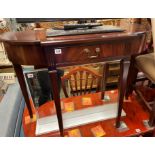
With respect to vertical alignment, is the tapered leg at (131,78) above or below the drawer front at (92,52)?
below

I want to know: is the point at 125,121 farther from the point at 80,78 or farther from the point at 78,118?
Answer: the point at 80,78

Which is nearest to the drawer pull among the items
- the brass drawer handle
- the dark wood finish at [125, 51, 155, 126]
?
the brass drawer handle

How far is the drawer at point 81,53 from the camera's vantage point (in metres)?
0.70

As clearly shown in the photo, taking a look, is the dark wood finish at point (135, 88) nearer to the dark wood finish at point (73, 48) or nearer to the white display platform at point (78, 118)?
the white display platform at point (78, 118)

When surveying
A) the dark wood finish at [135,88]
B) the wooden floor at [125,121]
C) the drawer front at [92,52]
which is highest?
the drawer front at [92,52]

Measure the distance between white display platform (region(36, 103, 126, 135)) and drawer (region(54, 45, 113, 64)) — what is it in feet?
1.77

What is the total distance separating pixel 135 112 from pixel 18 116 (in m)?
0.97

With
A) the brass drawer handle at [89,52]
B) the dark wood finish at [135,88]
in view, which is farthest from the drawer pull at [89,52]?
the dark wood finish at [135,88]

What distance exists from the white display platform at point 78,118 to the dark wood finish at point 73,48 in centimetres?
52

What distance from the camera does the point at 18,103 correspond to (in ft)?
4.38

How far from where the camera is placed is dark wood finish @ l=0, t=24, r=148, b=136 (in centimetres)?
67
